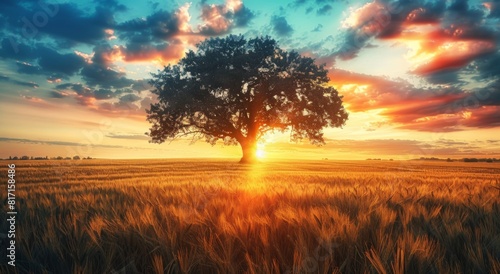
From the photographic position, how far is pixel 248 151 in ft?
114

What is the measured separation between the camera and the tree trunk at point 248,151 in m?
34.4

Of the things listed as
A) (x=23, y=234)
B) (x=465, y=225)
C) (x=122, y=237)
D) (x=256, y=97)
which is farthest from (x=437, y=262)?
(x=256, y=97)

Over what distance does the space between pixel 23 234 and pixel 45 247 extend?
43 centimetres

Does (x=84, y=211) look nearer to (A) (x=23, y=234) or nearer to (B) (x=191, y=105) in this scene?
(A) (x=23, y=234)

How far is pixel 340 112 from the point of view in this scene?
104 ft

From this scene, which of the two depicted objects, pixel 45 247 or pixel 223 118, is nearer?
pixel 45 247

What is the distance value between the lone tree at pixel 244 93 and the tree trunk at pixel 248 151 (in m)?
1.38

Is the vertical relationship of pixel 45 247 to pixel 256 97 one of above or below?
below

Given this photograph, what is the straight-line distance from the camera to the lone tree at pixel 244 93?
1177 inches

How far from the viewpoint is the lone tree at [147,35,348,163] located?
29.9 meters

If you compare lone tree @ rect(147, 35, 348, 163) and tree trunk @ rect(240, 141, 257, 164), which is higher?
lone tree @ rect(147, 35, 348, 163)

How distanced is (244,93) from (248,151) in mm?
6507

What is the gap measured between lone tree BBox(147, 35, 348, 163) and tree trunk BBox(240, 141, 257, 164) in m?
1.38

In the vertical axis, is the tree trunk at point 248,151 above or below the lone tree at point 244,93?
below
